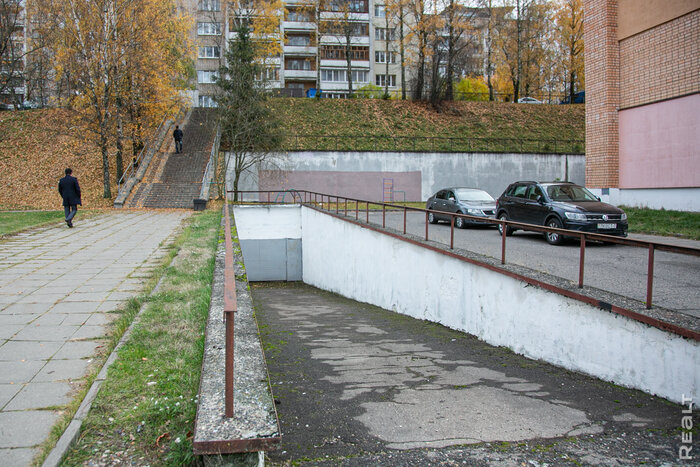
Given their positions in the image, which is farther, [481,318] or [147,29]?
[147,29]

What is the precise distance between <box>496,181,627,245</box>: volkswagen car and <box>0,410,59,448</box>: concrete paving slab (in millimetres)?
12021

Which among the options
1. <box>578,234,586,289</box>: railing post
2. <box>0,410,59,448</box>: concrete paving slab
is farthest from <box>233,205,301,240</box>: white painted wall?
<box>0,410,59,448</box>: concrete paving slab

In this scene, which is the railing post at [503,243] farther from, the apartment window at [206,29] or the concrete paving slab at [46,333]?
the apartment window at [206,29]

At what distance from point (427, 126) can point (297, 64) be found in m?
24.7

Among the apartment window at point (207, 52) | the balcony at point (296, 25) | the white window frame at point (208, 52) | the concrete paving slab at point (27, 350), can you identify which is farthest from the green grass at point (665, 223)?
the apartment window at point (207, 52)

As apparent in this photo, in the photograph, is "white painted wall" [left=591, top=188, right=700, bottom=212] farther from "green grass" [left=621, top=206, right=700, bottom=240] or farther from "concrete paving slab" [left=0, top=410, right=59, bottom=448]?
"concrete paving slab" [left=0, top=410, right=59, bottom=448]

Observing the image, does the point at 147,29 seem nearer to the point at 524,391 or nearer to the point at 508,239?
the point at 508,239

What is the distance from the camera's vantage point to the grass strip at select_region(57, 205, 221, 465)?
309 centimetres

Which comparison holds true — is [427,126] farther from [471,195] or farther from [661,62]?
[661,62]

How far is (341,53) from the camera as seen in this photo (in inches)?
2271

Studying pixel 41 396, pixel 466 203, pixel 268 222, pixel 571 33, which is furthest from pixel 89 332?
pixel 571 33

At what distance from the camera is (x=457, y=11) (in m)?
42.8

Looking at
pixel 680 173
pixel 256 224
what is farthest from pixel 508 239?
pixel 256 224

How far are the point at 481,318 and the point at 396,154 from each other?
86.5 feet
